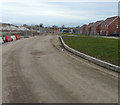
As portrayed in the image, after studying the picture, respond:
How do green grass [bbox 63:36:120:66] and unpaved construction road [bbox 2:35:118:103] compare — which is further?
green grass [bbox 63:36:120:66]

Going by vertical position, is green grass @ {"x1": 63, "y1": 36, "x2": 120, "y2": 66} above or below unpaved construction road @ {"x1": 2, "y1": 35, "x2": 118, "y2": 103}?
above

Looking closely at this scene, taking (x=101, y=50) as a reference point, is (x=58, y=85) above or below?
below

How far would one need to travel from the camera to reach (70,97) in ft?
17.2

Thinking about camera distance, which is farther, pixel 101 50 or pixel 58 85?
pixel 101 50

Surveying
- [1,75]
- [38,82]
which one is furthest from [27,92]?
[1,75]

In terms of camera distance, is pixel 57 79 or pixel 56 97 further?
pixel 57 79

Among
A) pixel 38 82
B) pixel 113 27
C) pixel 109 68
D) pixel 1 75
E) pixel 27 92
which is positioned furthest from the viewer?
pixel 113 27

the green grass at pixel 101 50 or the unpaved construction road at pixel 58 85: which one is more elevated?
the green grass at pixel 101 50

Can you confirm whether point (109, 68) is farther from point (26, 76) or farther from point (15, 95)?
point (15, 95)

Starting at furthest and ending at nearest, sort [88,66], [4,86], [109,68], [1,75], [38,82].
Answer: [88,66] < [109,68] < [1,75] < [38,82] < [4,86]

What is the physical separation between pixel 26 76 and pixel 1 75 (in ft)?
4.29

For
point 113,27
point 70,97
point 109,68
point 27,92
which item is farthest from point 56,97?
point 113,27

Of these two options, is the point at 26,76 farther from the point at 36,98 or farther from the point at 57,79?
the point at 36,98

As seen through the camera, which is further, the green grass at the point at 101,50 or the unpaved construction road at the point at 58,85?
the green grass at the point at 101,50
